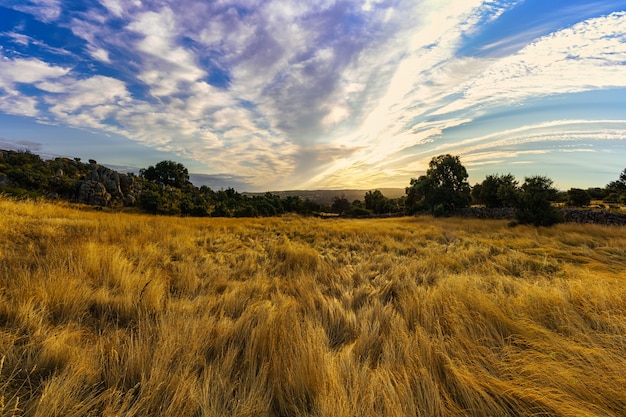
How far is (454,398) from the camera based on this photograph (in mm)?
1796

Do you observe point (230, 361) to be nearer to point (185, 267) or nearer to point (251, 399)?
point (251, 399)

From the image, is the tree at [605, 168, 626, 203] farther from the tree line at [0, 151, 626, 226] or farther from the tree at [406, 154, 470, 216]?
the tree at [406, 154, 470, 216]

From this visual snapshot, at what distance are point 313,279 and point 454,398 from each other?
3.33 m

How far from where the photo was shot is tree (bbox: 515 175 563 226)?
1788 centimetres

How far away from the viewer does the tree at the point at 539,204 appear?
58.6ft

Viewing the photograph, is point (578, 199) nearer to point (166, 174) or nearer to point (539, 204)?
point (539, 204)

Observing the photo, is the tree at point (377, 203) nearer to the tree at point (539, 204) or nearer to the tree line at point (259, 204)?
the tree line at point (259, 204)

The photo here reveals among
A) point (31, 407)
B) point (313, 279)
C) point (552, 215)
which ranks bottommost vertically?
point (313, 279)

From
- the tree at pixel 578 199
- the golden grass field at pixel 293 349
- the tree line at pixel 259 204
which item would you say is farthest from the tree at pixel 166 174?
the tree at pixel 578 199

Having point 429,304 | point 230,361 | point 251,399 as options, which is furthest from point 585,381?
point 230,361

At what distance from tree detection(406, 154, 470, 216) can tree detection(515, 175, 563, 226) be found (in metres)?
19.1

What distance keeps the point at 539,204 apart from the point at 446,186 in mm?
21326

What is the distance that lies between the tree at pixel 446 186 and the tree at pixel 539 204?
19136mm

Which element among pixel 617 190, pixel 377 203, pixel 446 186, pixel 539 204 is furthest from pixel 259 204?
pixel 617 190
